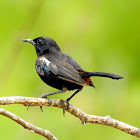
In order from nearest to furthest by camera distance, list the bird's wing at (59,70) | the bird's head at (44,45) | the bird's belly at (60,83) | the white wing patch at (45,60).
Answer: the bird's wing at (59,70) → the bird's belly at (60,83) → the white wing patch at (45,60) → the bird's head at (44,45)

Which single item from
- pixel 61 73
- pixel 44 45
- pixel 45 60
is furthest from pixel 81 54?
pixel 61 73

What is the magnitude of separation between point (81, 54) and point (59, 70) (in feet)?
4.47

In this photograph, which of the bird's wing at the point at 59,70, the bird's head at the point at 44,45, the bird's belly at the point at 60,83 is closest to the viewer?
the bird's wing at the point at 59,70

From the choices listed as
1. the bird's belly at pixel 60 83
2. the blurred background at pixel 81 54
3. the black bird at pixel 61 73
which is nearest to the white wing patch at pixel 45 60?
the black bird at pixel 61 73

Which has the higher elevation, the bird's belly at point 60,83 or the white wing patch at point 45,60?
the white wing patch at point 45,60

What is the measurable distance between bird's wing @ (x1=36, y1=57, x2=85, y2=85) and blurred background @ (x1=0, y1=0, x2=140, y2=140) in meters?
0.43

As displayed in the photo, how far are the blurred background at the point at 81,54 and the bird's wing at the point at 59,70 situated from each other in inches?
16.9

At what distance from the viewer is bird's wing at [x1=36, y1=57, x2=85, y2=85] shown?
4.85 metres

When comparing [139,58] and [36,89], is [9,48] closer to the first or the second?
[36,89]

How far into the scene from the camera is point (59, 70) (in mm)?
4988

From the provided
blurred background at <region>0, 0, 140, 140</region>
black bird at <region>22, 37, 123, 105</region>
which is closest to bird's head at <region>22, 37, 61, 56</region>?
black bird at <region>22, 37, 123, 105</region>

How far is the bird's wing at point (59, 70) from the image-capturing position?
4845 millimetres

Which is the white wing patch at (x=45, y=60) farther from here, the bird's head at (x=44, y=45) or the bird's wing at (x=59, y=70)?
the bird's head at (x=44, y=45)

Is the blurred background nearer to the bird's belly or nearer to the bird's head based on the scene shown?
the bird's head
